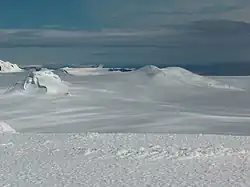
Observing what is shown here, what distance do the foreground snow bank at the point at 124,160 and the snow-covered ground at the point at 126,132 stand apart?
0.05 feet

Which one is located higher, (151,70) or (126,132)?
Answer: (151,70)

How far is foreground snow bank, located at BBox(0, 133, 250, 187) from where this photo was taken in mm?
7258

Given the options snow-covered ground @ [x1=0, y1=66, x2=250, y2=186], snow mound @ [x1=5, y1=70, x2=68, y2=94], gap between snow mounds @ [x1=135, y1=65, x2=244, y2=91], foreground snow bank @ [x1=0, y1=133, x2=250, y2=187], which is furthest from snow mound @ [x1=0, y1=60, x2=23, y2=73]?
foreground snow bank @ [x1=0, y1=133, x2=250, y2=187]

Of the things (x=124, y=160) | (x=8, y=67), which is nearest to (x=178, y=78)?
(x=124, y=160)

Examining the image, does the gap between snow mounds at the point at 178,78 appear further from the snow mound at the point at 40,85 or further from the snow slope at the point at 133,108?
the snow mound at the point at 40,85

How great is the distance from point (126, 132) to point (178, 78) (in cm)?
1964

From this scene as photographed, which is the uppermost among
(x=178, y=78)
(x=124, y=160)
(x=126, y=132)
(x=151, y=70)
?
(x=151, y=70)

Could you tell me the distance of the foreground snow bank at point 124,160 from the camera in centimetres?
726

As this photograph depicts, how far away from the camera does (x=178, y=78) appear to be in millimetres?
34219

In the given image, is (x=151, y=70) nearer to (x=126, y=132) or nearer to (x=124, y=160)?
(x=126, y=132)

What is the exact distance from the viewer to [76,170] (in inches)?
316

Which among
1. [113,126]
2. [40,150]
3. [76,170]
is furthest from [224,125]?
[76,170]

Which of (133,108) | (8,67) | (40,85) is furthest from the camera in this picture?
(8,67)

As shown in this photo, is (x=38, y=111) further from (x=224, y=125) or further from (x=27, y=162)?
(x=27, y=162)
